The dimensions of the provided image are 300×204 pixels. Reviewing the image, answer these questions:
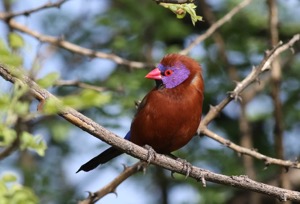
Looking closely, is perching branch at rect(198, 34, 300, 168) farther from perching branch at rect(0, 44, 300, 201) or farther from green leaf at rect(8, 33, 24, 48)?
green leaf at rect(8, 33, 24, 48)

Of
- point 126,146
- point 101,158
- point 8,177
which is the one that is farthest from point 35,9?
point 8,177

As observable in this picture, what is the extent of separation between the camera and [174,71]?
468cm

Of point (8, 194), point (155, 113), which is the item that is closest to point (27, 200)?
point (8, 194)

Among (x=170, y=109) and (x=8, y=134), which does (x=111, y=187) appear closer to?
(x=170, y=109)

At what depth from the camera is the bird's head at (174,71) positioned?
4.68 metres

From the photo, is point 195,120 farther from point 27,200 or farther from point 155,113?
point 27,200

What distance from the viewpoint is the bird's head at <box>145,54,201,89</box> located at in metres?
4.68

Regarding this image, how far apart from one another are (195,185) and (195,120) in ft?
5.74

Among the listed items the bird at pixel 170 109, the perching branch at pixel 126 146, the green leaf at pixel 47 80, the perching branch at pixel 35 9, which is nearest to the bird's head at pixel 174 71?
the bird at pixel 170 109

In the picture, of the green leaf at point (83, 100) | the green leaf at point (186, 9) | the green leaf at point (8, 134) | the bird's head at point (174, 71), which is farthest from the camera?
the bird's head at point (174, 71)

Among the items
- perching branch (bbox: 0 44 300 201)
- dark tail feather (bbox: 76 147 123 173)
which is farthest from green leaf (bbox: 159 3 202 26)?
dark tail feather (bbox: 76 147 123 173)

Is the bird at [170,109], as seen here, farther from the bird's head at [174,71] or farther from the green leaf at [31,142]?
the green leaf at [31,142]

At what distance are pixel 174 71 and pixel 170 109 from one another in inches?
11.5

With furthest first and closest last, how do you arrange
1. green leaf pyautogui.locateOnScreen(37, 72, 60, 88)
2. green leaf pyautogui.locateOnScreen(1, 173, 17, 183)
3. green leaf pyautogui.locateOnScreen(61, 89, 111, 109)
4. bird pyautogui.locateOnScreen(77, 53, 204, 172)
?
bird pyautogui.locateOnScreen(77, 53, 204, 172) → green leaf pyautogui.locateOnScreen(1, 173, 17, 183) → green leaf pyautogui.locateOnScreen(37, 72, 60, 88) → green leaf pyautogui.locateOnScreen(61, 89, 111, 109)
